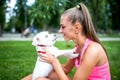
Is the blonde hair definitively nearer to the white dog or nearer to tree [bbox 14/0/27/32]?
the white dog

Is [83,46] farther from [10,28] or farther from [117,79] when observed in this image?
[10,28]

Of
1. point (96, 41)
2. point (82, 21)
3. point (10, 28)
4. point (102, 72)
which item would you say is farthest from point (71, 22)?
point (10, 28)

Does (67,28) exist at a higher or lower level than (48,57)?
higher

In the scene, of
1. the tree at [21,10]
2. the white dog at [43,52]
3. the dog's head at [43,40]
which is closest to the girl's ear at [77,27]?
the white dog at [43,52]

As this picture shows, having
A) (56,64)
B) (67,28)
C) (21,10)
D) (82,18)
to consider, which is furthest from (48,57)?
(21,10)

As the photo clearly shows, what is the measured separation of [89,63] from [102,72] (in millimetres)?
242

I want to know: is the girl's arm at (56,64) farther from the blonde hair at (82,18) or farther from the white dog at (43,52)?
the blonde hair at (82,18)

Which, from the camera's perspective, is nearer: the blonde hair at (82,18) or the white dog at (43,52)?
the blonde hair at (82,18)

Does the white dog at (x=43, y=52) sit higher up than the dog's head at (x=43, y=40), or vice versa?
the dog's head at (x=43, y=40)

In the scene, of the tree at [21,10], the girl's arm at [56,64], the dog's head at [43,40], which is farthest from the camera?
the tree at [21,10]

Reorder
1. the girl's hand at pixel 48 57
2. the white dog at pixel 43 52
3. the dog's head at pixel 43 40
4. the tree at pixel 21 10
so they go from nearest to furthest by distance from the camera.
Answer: the girl's hand at pixel 48 57 < the white dog at pixel 43 52 < the dog's head at pixel 43 40 < the tree at pixel 21 10

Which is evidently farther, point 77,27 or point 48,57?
point 48,57

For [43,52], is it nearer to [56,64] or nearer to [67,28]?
[56,64]

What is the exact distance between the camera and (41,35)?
3.79 m
